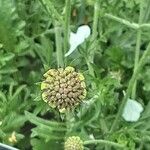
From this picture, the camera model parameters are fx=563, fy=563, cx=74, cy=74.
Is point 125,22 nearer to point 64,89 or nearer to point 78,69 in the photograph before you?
point 78,69

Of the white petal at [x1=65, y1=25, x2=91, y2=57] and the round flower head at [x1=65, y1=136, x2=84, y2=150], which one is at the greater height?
the white petal at [x1=65, y1=25, x2=91, y2=57]

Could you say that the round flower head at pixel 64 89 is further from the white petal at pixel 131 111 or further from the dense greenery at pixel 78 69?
the white petal at pixel 131 111

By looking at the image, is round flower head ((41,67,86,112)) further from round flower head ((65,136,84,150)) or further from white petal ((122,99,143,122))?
white petal ((122,99,143,122))

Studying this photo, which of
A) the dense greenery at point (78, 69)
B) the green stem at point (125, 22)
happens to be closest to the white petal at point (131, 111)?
the dense greenery at point (78, 69)

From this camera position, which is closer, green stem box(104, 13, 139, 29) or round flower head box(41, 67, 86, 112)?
round flower head box(41, 67, 86, 112)

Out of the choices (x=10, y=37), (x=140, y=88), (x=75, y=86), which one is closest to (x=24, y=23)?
(x=10, y=37)

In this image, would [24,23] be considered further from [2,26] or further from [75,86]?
[75,86]

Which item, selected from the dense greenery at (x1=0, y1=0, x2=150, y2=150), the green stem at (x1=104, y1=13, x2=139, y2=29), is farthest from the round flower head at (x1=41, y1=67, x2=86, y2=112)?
the green stem at (x1=104, y1=13, x2=139, y2=29)

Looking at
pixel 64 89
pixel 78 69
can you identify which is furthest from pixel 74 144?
pixel 78 69
